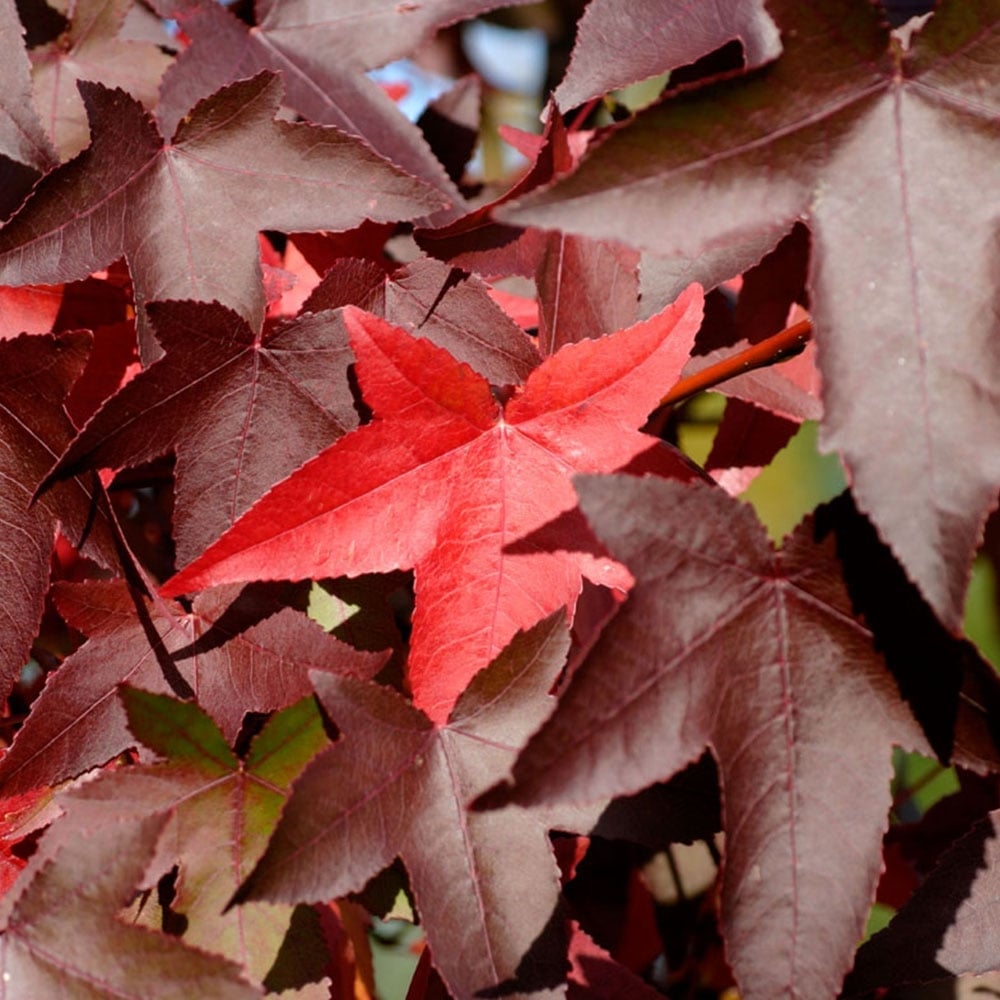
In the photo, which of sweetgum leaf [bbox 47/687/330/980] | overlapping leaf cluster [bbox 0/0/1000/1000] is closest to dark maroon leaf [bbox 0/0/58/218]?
overlapping leaf cluster [bbox 0/0/1000/1000]

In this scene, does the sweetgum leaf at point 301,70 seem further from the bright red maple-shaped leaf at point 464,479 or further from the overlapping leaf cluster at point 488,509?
the bright red maple-shaped leaf at point 464,479

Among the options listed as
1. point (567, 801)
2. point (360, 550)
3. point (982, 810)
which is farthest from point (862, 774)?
point (982, 810)

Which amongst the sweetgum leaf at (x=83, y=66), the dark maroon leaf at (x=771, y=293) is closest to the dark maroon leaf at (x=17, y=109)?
the sweetgum leaf at (x=83, y=66)

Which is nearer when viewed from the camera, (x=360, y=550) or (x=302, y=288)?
(x=360, y=550)

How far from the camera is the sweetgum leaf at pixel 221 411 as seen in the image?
0.66 metres

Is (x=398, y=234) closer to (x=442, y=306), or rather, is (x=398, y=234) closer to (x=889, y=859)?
(x=442, y=306)

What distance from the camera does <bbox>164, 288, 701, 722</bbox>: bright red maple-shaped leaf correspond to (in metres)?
0.66

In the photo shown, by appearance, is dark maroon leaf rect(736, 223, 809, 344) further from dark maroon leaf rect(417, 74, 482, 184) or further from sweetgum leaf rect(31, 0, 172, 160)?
sweetgum leaf rect(31, 0, 172, 160)

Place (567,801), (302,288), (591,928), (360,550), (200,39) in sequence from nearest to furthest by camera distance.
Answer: (567,801) < (360,550) < (200,39) < (302,288) < (591,928)

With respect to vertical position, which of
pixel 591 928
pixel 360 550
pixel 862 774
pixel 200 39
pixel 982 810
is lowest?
pixel 591 928

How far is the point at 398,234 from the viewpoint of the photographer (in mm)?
969

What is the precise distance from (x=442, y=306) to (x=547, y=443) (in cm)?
13

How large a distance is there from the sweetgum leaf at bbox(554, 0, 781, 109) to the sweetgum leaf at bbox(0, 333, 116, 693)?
0.38 metres

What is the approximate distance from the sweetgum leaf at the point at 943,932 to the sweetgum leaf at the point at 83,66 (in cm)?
83
